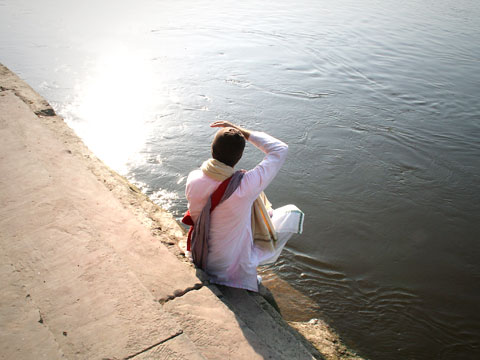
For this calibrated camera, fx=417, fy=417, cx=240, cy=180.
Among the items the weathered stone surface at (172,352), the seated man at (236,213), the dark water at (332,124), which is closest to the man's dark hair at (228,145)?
the seated man at (236,213)

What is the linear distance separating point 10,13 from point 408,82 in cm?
1148

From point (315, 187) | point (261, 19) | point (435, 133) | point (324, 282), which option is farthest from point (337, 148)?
point (261, 19)

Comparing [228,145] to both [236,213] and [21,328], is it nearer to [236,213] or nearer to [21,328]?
[236,213]

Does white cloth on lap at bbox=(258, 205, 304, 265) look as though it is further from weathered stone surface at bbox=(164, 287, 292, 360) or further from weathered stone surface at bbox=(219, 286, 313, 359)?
weathered stone surface at bbox=(164, 287, 292, 360)

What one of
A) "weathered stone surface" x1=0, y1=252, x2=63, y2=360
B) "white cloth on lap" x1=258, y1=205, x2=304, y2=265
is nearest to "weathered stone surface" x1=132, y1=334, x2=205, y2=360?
"weathered stone surface" x1=0, y1=252, x2=63, y2=360

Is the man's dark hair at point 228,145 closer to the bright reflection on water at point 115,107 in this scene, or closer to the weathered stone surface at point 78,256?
the weathered stone surface at point 78,256

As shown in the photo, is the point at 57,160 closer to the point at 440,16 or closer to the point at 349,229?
the point at 349,229

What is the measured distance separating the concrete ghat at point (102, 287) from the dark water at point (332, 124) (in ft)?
3.26

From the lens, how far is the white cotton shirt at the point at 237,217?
261 centimetres

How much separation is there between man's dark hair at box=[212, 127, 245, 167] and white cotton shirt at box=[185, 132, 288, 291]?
15cm

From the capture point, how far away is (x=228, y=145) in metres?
2.50

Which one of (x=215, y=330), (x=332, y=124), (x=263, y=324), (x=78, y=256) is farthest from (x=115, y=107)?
(x=215, y=330)

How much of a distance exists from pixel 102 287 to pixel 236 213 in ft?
2.97

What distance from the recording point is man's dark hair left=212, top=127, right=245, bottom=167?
2.49m
